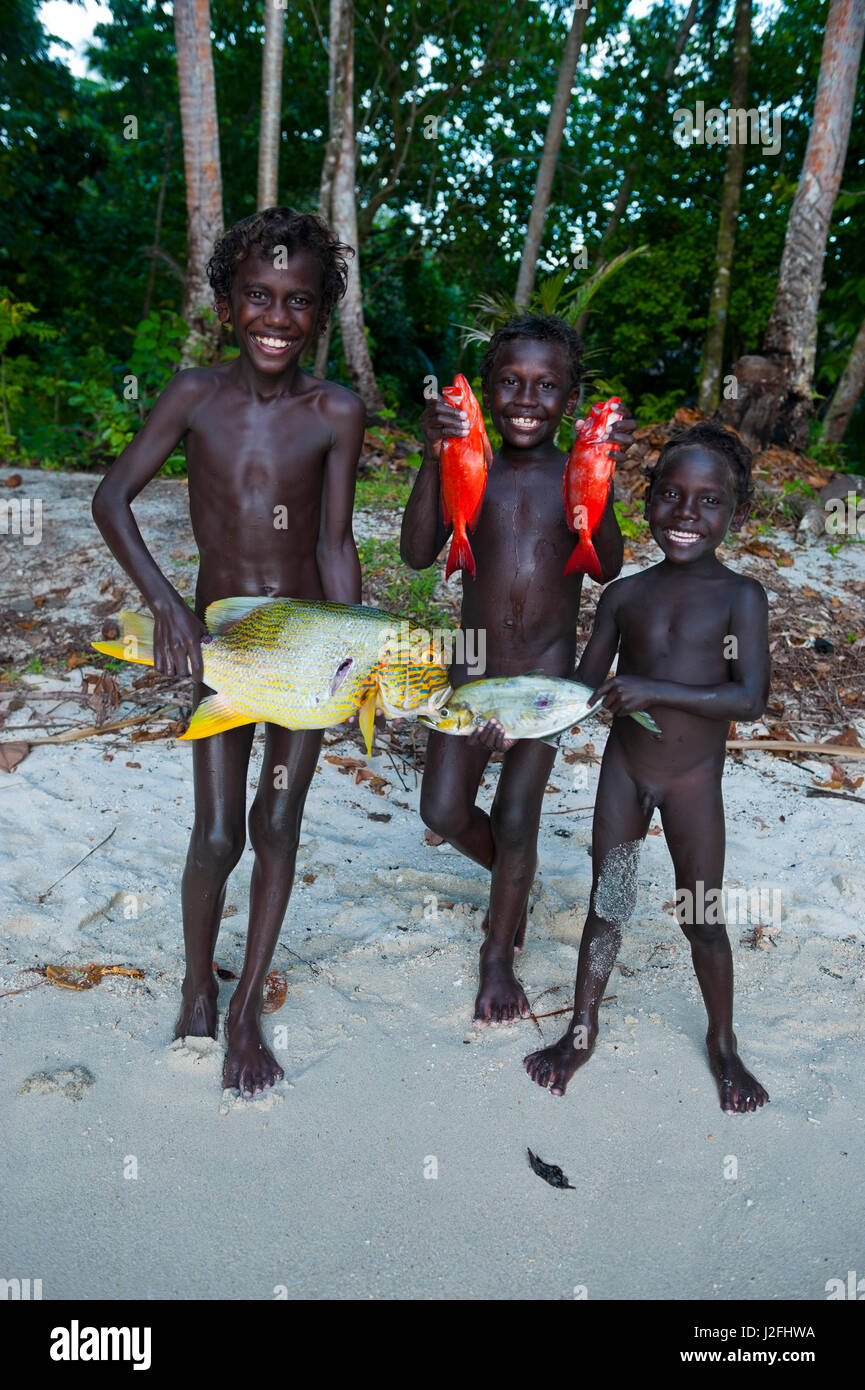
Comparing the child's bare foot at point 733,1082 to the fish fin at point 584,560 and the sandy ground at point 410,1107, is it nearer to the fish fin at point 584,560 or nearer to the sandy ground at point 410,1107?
the sandy ground at point 410,1107

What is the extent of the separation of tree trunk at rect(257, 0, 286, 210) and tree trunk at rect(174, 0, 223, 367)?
0.45 m

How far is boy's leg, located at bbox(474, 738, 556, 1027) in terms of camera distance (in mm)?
3039

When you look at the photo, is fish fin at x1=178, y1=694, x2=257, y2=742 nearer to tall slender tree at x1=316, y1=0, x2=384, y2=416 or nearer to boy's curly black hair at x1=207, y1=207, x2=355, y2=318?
boy's curly black hair at x1=207, y1=207, x2=355, y2=318

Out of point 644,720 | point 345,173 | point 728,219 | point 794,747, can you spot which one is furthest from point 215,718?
point 728,219

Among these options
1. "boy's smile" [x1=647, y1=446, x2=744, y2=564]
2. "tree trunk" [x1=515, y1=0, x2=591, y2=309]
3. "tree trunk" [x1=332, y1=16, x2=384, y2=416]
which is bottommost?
"boy's smile" [x1=647, y1=446, x2=744, y2=564]

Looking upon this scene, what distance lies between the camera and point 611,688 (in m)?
2.41

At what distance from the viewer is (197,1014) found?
2.83m

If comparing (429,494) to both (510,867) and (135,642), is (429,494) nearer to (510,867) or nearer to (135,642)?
(135,642)

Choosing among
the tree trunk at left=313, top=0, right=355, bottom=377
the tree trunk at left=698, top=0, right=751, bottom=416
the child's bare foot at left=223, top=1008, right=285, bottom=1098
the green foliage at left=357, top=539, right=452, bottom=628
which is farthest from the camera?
the tree trunk at left=698, top=0, right=751, bottom=416

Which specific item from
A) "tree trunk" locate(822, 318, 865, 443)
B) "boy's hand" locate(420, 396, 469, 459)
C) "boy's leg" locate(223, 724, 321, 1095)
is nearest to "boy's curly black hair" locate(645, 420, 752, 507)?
"boy's hand" locate(420, 396, 469, 459)

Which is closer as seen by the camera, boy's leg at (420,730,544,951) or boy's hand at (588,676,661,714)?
boy's hand at (588,676,661,714)

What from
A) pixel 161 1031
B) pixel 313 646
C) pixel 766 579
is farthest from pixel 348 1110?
pixel 766 579

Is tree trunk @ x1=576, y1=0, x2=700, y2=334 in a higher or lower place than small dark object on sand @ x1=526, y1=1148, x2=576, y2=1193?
higher

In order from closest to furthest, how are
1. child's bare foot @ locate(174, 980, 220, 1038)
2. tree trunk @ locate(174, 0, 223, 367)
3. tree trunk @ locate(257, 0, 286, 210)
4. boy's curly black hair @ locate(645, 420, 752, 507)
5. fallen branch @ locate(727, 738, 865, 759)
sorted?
1. boy's curly black hair @ locate(645, 420, 752, 507)
2. child's bare foot @ locate(174, 980, 220, 1038)
3. fallen branch @ locate(727, 738, 865, 759)
4. tree trunk @ locate(174, 0, 223, 367)
5. tree trunk @ locate(257, 0, 286, 210)
